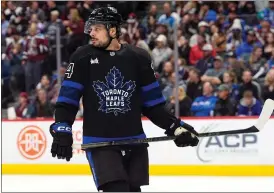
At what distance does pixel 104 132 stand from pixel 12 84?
5339 mm

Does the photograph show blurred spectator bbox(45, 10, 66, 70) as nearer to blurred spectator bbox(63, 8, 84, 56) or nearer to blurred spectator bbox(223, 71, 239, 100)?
blurred spectator bbox(63, 8, 84, 56)

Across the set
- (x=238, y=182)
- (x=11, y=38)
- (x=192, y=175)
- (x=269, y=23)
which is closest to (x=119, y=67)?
(x=238, y=182)

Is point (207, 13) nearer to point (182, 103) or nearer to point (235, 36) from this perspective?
point (235, 36)

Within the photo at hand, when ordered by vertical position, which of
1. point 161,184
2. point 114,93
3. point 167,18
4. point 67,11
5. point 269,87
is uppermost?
point 67,11

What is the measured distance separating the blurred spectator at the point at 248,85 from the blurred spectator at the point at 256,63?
0.06 m

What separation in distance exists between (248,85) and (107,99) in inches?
177

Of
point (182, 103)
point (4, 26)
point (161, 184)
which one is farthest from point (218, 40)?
point (4, 26)

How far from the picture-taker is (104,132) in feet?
12.0

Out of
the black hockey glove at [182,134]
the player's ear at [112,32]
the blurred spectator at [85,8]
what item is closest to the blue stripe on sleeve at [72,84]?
the player's ear at [112,32]

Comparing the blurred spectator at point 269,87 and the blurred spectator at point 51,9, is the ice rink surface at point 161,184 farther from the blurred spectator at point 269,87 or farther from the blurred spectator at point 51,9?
the blurred spectator at point 51,9

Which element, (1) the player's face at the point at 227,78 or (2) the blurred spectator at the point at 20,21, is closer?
(1) the player's face at the point at 227,78

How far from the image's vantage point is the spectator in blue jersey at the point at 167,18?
9.03m

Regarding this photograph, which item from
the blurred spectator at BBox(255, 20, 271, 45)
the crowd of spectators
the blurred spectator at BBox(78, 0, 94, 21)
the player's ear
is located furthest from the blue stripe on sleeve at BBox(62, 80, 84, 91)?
the blurred spectator at BBox(78, 0, 94, 21)

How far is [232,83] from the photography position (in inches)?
320
